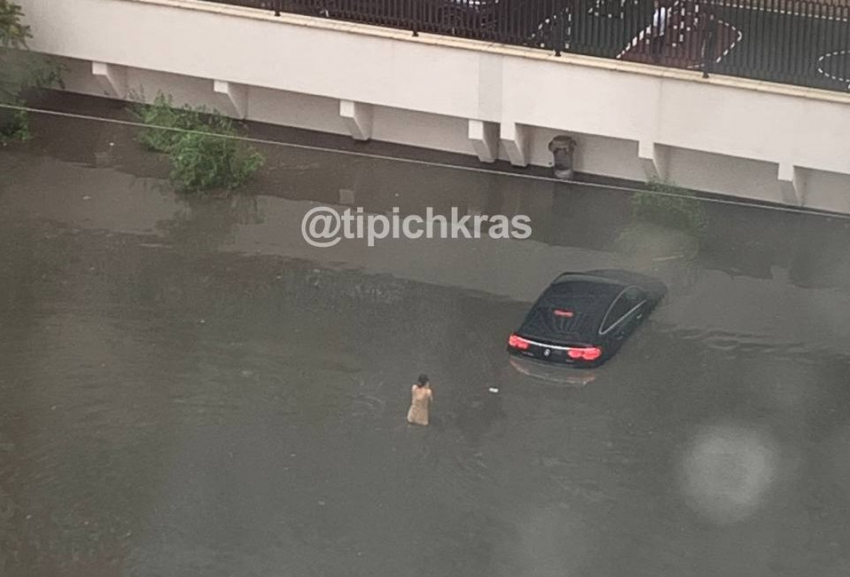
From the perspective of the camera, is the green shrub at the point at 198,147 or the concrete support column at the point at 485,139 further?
the concrete support column at the point at 485,139

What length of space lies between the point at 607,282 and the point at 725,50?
331 cm

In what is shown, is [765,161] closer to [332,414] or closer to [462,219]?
[462,219]

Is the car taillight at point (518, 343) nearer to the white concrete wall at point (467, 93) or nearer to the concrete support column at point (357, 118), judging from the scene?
the white concrete wall at point (467, 93)

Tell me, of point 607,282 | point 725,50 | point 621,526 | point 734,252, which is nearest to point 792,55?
point 725,50

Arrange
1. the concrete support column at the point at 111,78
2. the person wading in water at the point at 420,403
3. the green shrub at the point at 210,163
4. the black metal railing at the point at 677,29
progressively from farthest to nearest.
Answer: the concrete support column at the point at 111,78 < the green shrub at the point at 210,163 < the black metal railing at the point at 677,29 < the person wading in water at the point at 420,403

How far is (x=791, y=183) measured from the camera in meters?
→ 17.8

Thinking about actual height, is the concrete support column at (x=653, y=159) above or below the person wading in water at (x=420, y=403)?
above

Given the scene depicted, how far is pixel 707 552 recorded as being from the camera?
42.5ft

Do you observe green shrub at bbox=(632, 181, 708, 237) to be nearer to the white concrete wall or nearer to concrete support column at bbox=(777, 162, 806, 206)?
the white concrete wall

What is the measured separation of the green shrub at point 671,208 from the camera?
17812 mm

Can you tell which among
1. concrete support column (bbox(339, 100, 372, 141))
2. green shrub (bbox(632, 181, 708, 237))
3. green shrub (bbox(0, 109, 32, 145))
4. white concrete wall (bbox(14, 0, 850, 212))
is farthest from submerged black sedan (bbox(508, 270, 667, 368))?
green shrub (bbox(0, 109, 32, 145))

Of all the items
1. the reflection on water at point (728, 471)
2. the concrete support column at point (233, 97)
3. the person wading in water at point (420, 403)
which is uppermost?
the concrete support column at point (233, 97)

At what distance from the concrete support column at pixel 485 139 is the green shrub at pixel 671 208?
2021 mm
